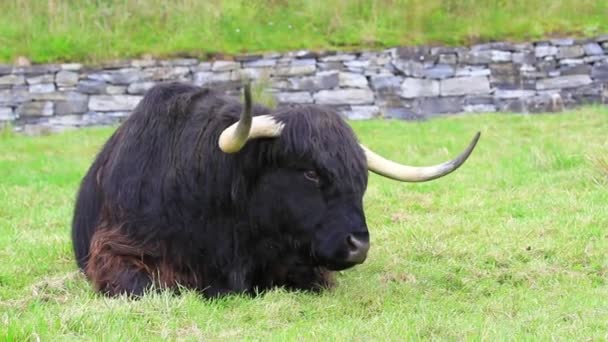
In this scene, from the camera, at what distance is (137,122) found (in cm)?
580

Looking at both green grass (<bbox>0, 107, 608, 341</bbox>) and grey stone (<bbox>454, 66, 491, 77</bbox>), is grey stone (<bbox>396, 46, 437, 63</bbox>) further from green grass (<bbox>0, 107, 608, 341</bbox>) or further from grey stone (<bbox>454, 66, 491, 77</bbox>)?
green grass (<bbox>0, 107, 608, 341</bbox>)

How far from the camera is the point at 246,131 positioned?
5.05 metres

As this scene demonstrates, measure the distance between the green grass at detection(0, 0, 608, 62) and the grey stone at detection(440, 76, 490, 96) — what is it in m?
0.74

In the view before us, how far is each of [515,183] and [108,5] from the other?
11.0 meters

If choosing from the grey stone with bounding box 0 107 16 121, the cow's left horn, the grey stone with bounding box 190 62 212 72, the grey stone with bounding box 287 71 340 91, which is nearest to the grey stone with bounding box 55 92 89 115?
the grey stone with bounding box 0 107 16 121

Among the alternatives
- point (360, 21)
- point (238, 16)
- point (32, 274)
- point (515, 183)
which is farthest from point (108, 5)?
point (32, 274)

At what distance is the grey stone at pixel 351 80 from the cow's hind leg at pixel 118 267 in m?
12.0

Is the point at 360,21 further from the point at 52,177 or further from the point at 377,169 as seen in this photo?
the point at 377,169

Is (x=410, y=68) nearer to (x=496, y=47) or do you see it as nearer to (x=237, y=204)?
(x=496, y=47)

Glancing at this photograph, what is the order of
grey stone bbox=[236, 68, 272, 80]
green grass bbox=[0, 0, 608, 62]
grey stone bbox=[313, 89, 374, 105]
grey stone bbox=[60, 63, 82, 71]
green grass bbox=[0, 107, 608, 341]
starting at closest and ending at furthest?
green grass bbox=[0, 107, 608, 341] → grey stone bbox=[236, 68, 272, 80] → grey stone bbox=[60, 63, 82, 71] → grey stone bbox=[313, 89, 374, 105] → green grass bbox=[0, 0, 608, 62]

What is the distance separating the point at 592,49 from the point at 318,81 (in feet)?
15.6

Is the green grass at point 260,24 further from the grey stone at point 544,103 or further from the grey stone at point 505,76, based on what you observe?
the grey stone at point 544,103

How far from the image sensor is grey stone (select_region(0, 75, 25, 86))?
16.9m

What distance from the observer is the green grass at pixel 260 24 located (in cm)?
1738
